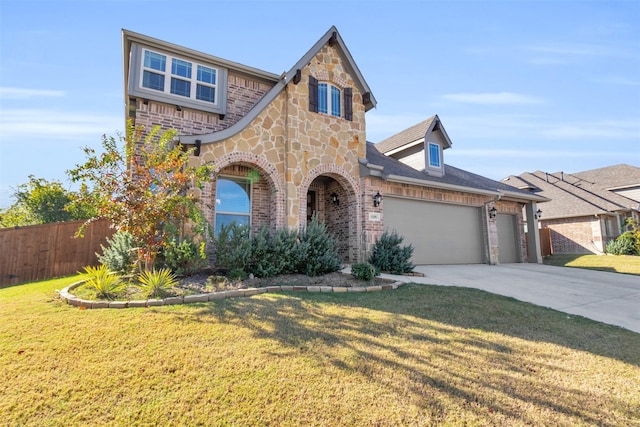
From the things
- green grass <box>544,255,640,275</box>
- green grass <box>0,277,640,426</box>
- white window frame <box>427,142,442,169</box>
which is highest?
white window frame <box>427,142,442,169</box>

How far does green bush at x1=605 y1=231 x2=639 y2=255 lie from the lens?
18969 millimetres

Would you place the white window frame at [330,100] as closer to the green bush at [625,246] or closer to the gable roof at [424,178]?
the gable roof at [424,178]

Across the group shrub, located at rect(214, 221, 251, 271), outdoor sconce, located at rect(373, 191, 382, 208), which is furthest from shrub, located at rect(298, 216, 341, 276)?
outdoor sconce, located at rect(373, 191, 382, 208)

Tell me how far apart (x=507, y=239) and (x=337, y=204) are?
369 inches

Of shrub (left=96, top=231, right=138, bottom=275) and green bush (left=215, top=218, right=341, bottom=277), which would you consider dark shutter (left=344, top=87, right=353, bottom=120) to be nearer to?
green bush (left=215, top=218, right=341, bottom=277)

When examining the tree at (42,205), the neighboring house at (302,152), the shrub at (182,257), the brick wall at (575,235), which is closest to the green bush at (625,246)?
the brick wall at (575,235)

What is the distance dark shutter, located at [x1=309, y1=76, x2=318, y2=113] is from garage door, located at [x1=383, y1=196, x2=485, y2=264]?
4.28 meters

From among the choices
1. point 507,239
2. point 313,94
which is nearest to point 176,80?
point 313,94

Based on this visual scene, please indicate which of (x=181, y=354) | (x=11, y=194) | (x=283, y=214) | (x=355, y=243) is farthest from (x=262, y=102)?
(x=11, y=194)

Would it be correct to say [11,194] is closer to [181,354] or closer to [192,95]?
[192,95]

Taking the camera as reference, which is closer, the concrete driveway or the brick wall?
the concrete driveway

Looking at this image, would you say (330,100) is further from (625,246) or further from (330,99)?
(625,246)

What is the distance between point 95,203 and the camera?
20.3 ft

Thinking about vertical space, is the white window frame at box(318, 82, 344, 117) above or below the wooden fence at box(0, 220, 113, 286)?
above
